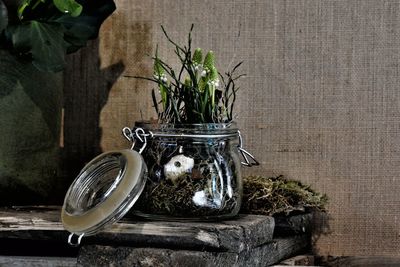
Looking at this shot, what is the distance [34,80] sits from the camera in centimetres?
115

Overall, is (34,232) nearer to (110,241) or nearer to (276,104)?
(110,241)

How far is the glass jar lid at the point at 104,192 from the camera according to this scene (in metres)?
0.88

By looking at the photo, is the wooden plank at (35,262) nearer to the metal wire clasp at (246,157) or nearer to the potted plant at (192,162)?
the potted plant at (192,162)

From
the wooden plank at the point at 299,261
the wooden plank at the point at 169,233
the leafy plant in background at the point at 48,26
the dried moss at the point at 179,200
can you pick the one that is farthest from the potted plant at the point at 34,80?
the wooden plank at the point at 299,261

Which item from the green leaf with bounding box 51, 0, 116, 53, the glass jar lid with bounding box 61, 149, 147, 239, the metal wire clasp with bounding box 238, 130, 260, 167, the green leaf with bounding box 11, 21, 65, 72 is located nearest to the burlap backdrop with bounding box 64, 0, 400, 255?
the metal wire clasp with bounding box 238, 130, 260, 167

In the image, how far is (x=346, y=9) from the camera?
1.20 meters

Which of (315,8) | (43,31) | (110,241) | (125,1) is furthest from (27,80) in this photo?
(315,8)

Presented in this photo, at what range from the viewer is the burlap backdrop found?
1.19 meters

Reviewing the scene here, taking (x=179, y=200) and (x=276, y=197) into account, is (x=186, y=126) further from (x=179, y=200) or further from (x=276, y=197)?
(x=276, y=197)

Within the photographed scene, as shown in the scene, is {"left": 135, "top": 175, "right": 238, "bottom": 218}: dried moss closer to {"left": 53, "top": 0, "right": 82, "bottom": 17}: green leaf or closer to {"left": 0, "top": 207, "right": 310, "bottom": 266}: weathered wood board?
{"left": 0, "top": 207, "right": 310, "bottom": 266}: weathered wood board

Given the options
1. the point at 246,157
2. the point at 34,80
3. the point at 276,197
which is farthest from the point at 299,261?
the point at 34,80

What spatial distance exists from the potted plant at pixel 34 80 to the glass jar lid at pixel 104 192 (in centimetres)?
21

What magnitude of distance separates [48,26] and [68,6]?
5 centimetres

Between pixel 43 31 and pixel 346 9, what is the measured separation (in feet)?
1.52
